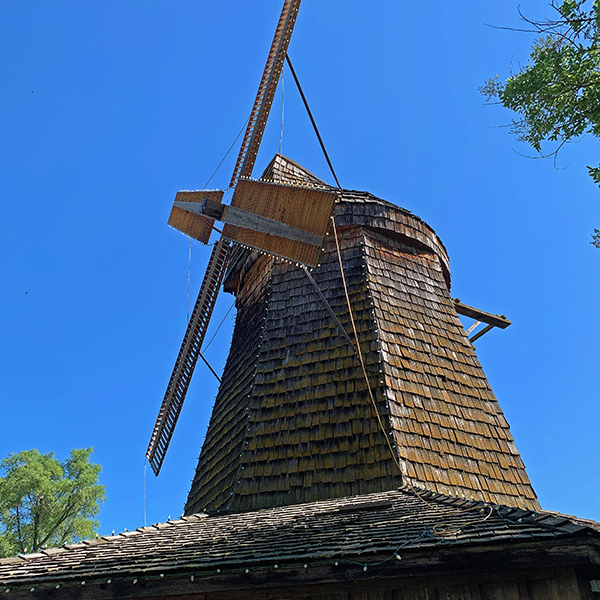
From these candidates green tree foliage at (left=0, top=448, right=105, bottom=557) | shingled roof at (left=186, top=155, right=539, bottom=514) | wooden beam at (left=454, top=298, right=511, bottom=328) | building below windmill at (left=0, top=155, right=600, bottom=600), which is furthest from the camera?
green tree foliage at (left=0, top=448, right=105, bottom=557)

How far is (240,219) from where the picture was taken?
26.4 ft

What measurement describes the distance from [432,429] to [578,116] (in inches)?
155

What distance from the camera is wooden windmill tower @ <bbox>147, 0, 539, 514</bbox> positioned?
6438 mm

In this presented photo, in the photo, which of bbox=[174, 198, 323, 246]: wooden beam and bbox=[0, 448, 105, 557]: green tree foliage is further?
bbox=[0, 448, 105, 557]: green tree foliage

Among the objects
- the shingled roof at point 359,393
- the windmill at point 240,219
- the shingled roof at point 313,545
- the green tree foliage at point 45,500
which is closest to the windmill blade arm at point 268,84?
the windmill at point 240,219

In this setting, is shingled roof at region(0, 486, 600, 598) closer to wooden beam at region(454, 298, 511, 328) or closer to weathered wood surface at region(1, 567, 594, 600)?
weathered wood surface at region(1, 567, 594, 600)

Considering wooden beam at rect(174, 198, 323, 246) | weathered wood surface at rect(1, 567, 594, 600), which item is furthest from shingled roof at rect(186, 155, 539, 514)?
weathered wood surface at rect(1, 567, 594, 600)

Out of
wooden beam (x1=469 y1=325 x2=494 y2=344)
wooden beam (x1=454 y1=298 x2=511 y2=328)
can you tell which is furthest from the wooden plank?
wooden beam (x1=469 y1=325 x2=494 y2=344)

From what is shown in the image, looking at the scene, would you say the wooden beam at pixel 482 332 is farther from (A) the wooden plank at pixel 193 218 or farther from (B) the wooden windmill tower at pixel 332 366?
(A) the wooden plank at pixel 193 218

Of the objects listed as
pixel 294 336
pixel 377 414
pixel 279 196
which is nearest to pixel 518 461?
pixel 377 414

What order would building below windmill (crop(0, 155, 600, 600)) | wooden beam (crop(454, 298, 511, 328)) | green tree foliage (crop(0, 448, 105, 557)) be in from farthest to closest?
green tree foliage (crop(0, 448, 105, 557)) → wooden beam (crop(454, 298, 511, 328)) → building below windmill (crop(0, 155, 600, 600))

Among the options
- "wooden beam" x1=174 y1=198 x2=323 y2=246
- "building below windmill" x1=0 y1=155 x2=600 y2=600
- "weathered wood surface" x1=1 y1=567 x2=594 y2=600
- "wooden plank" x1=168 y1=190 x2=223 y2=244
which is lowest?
"weathered wood surface" x1=1 y1=567 x2=594 y2=600

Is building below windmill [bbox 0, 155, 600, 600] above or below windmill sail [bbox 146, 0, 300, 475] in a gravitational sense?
below

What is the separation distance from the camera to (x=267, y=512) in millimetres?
5875
